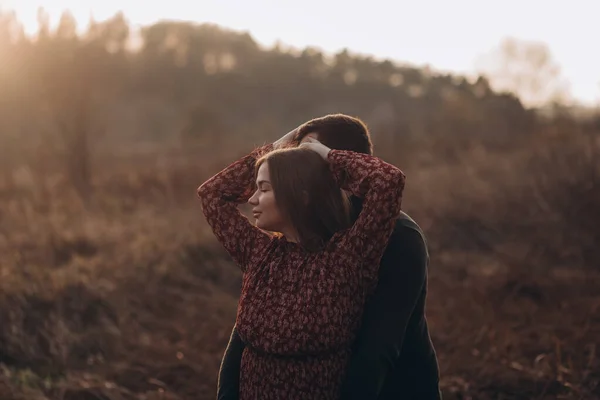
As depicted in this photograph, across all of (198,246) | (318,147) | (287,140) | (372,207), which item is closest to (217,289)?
(198,246)

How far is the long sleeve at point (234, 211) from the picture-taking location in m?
2.07

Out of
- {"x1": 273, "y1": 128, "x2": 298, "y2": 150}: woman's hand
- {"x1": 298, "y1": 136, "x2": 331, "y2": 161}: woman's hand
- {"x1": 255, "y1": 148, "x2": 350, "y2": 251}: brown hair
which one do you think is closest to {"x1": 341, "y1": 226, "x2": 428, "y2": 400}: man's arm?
{"x1": 255, "y1": 148, "x2": 350, "y2": 251}: brown hair

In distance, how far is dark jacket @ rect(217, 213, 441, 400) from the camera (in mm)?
1790

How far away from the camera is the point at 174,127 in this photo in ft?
91.6

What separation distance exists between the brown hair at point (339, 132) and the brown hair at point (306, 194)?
7.6 inches

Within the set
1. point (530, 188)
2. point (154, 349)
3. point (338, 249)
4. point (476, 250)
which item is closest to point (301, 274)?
point (338, 249)

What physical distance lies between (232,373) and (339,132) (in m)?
0.88

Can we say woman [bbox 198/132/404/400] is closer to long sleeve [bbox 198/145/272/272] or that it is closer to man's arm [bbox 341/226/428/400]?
man's arm [bbox 341/226/428/400]

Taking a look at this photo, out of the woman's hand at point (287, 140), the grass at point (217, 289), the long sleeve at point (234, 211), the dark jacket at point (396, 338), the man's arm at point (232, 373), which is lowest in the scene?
the grass at point (217, 289)

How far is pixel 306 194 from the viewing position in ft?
5.92

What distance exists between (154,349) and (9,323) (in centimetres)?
109

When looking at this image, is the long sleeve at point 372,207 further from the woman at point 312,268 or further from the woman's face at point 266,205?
the woman's face at point 266,205

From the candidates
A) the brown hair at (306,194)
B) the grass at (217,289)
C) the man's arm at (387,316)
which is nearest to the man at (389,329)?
the man's arm at (387,316)

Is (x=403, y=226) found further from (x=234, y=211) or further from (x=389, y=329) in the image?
(x=234, y=211)
